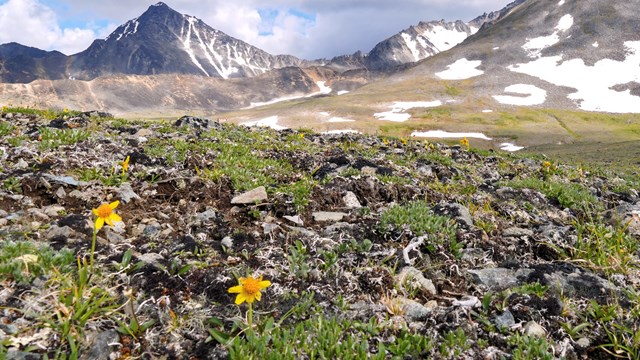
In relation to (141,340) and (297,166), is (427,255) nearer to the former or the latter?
(141,340)

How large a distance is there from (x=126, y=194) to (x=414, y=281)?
444 centimetres

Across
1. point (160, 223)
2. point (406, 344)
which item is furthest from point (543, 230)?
point (160, 223)

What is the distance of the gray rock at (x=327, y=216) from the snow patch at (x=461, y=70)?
155 metres

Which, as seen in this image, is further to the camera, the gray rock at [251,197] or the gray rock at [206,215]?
the gray rock at [251,197]

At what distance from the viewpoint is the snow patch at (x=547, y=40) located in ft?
508

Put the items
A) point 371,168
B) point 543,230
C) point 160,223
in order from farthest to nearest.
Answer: point 371,168 < point 543,230 < point 160,223

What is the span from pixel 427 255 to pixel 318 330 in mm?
2195

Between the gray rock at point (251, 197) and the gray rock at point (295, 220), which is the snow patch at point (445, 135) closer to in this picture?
the gray rock at point (251, 197)

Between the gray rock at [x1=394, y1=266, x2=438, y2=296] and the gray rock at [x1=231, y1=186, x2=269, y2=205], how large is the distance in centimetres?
283

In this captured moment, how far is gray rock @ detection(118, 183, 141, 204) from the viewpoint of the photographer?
20.6 feet

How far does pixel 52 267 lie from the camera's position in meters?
3.79

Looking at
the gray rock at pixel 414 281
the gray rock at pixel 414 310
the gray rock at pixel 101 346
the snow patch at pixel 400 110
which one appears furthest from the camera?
the snow patch at pixel 400 110

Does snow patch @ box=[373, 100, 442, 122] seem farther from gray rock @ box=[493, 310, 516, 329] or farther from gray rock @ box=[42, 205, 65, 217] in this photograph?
gray rock @ box=[493, 310, 516, 329]

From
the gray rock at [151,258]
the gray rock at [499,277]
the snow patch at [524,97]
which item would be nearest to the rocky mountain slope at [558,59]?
the snow patch at [524,97]
